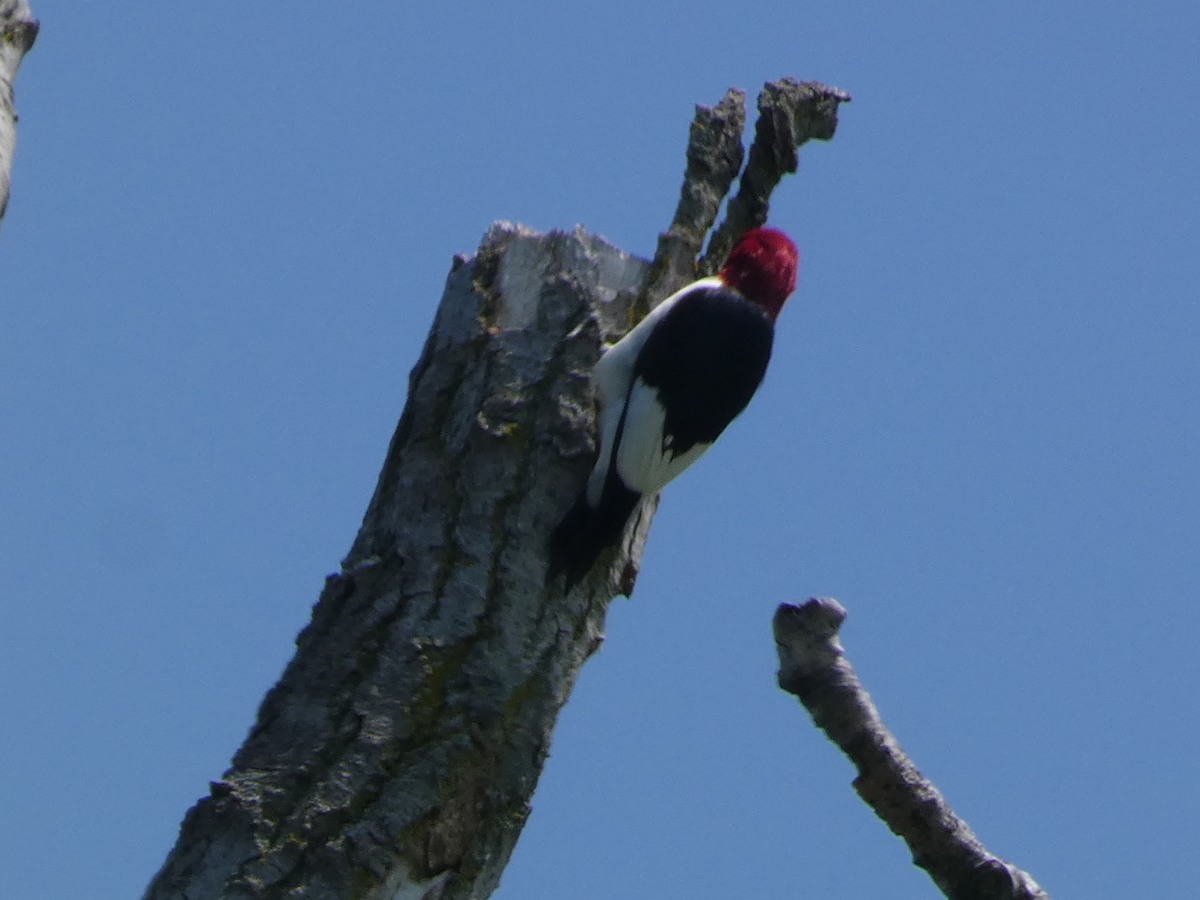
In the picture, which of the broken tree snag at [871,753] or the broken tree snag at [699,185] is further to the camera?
the broken tree snag at [699,185]

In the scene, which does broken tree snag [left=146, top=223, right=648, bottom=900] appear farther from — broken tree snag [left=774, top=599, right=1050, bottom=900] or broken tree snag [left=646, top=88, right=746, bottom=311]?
broken tree snag [left=774, top=599, right=1050, bottom=900]

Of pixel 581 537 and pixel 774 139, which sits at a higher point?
pixel 774 139

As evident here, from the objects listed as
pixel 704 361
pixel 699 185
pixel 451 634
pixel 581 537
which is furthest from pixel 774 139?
pixel 451 634

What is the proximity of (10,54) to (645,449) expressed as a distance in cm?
173

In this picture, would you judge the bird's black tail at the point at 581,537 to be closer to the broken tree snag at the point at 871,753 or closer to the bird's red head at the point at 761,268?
the broken tree snag at the point at 871,753

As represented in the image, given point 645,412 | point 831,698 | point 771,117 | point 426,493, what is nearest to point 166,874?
point 426,493

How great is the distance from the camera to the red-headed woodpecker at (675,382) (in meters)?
3.30

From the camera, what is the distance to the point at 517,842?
9.69 ft

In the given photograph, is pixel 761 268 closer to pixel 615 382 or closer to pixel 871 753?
pixel 615 382

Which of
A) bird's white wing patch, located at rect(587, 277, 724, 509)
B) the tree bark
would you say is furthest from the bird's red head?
the tree bark

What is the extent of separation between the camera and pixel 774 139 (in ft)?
13.1

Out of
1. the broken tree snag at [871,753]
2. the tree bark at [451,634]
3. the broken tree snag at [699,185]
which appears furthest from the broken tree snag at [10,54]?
the broken tree snag at [699,185]

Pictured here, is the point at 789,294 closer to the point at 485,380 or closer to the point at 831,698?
the point at 485,380

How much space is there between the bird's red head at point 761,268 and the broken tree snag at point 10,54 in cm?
212
